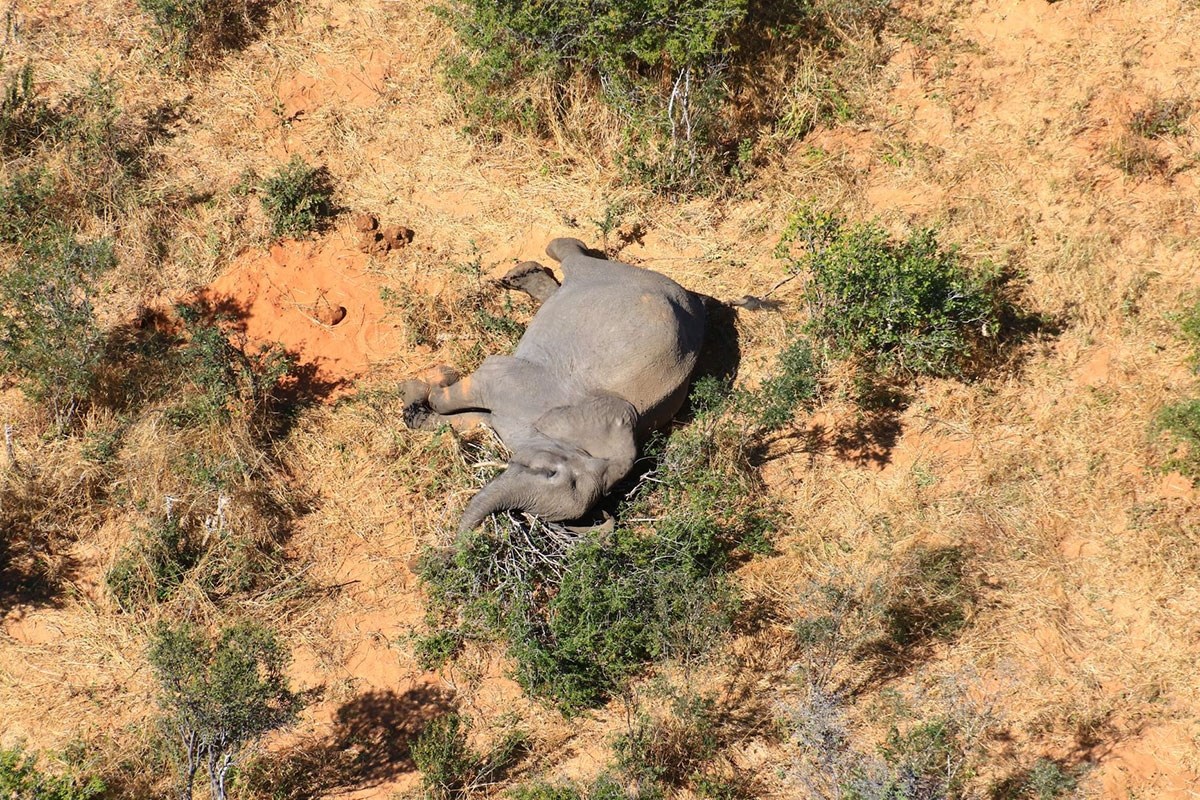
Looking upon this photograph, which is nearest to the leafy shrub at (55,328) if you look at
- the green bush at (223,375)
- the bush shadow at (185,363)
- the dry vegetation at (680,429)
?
the dry vegetation at (680,429)

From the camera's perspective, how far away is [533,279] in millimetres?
9617

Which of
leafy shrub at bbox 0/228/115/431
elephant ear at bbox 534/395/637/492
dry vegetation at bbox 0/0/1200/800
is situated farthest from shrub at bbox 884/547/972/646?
A: leafy shrub at bbox 0/228/115/431

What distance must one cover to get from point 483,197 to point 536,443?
327cm

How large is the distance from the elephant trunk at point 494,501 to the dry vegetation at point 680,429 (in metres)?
0.56

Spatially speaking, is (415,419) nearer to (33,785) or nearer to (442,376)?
(442,376)

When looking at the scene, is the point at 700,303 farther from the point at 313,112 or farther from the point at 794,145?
the point at 313,112

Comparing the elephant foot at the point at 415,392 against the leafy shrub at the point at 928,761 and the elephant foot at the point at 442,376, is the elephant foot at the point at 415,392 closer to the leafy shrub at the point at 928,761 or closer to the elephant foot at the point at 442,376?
the elephant foot at the point at 442,376

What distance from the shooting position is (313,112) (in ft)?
35.9

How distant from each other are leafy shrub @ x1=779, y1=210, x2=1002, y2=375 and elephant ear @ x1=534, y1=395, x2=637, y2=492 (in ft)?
6.64

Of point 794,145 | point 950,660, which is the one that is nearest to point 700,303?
point 794,145

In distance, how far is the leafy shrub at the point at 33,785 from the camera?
6.33 m

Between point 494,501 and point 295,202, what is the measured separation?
4.12m

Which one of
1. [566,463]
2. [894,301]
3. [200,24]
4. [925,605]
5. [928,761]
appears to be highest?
[894,301]

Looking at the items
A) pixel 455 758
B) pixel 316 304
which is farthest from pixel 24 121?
pixel 455 758
